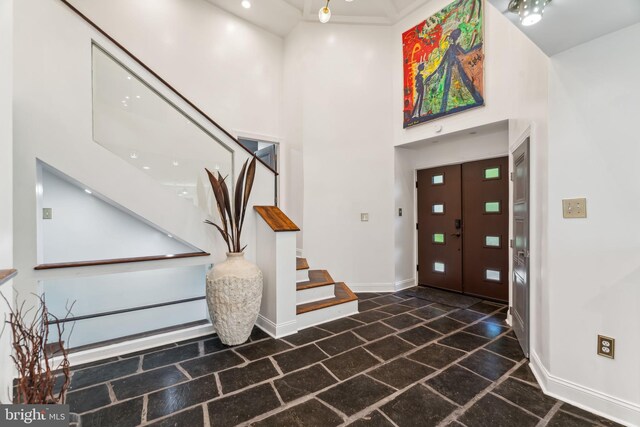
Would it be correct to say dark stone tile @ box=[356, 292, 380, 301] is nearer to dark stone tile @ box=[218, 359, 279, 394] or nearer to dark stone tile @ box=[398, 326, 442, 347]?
dark stone tile @ box=[398, 326, 442, 347]

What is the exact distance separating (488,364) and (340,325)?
4.63 feet

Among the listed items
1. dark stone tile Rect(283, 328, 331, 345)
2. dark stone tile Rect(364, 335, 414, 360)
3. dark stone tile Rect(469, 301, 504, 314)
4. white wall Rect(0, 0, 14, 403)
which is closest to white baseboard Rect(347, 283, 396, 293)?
dark stone tile Rect(469, 301, 504, 314)

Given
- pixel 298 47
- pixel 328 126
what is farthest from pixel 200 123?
pixel 298 47

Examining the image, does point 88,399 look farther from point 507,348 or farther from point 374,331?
point 507,348

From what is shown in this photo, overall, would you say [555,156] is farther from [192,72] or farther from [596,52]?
[192,72]

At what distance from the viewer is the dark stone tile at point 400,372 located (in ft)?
6.55

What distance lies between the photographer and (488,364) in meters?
2.22

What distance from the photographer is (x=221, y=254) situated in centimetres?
286

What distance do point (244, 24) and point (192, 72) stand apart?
1263 mm

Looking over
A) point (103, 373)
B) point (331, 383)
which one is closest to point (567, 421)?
point (331, 383)

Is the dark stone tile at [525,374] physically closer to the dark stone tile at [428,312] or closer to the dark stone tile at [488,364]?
the dark stone tile at [488,364]

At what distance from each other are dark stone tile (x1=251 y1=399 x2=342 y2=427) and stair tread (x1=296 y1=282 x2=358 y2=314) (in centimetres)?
124

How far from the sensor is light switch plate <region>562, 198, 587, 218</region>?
1731 millimetres

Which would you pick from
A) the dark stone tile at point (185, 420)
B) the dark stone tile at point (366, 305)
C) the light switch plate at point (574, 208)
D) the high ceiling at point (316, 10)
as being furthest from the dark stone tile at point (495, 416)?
the high ceiling at point (316, 10)
